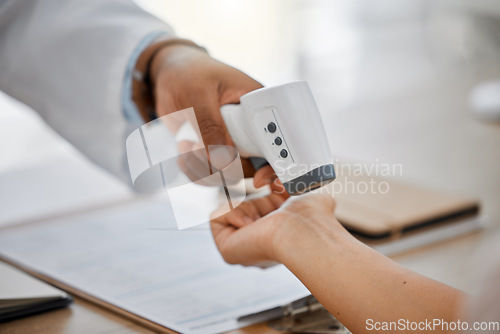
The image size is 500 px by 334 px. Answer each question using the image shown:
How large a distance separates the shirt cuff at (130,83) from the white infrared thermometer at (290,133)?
0.69ft

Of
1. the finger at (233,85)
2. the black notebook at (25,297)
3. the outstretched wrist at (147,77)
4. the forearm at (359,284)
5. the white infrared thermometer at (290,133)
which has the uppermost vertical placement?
the outstretched wrist at (147,77)

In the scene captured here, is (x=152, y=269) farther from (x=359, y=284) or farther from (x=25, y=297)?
(x=359, y=284)

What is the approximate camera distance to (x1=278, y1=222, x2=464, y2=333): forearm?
16.2 inches

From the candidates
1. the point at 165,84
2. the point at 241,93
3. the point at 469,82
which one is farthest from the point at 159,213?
the point at 469,82

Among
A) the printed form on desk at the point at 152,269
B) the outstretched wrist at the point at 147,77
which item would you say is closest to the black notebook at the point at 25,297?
the printed form on desk at the point at 152,269

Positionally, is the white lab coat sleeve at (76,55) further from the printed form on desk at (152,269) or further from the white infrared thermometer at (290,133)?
the white infrared thermometer at (290,133)

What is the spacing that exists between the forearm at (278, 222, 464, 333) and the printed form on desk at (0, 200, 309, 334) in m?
0.06

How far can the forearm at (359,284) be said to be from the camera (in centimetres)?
41

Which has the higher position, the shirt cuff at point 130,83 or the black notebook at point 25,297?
the shirt cuff at point 130,83

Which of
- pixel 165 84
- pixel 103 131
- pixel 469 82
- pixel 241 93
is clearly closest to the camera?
pixel 241 93

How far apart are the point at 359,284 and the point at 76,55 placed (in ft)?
1.57

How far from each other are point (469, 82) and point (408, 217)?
3.83 ft

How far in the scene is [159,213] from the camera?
0.79 metres

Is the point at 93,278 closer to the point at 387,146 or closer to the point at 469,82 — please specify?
the point at 387,146
